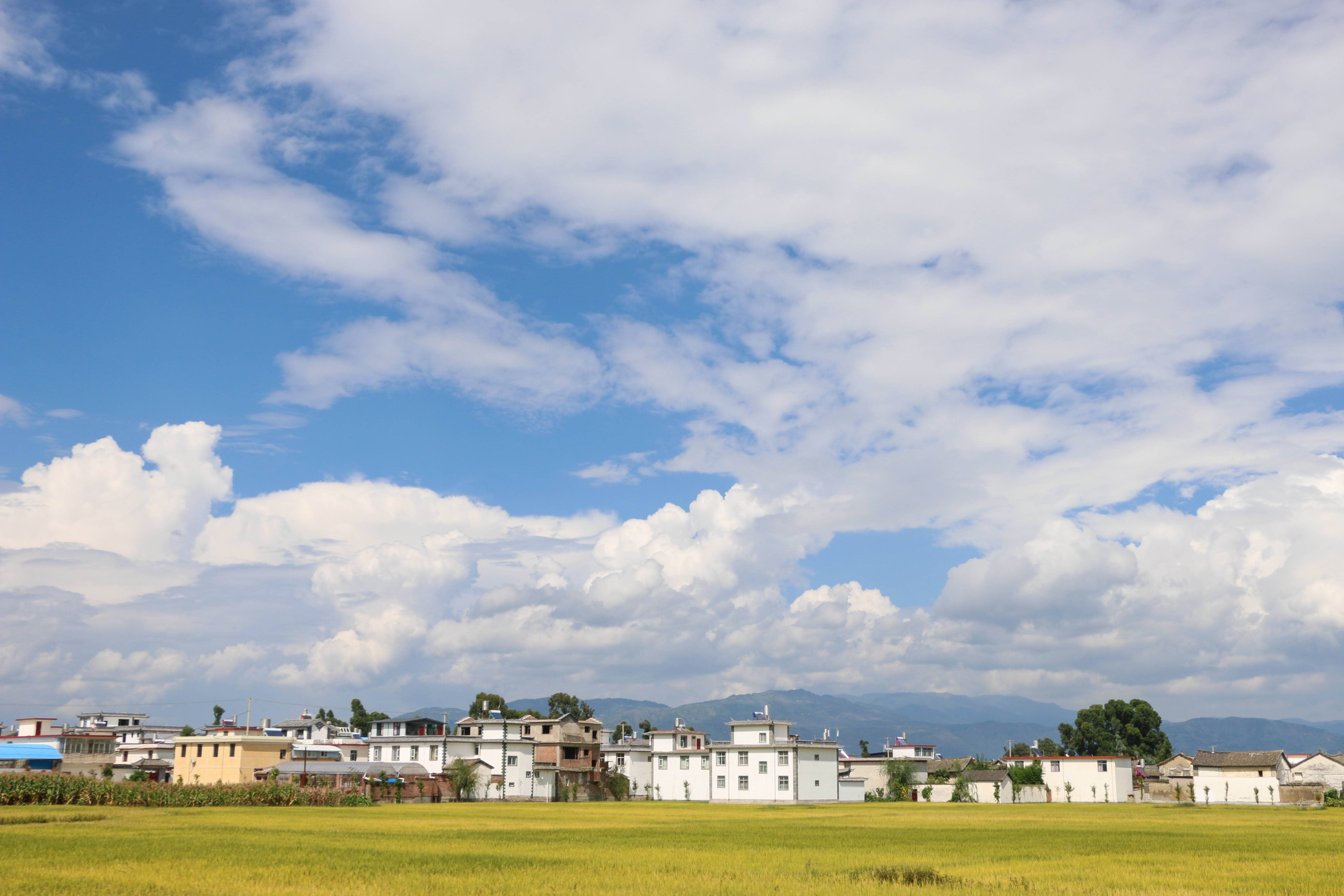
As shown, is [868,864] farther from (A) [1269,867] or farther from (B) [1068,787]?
(B) [1068,787]

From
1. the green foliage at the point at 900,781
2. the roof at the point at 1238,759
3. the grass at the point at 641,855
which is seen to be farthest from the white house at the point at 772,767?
the grass at the point at 641,855

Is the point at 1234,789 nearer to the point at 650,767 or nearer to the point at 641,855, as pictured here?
the point at 650,767

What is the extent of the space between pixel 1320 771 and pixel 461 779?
93692 millimetres

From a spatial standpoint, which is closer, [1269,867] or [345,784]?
[1269,867]

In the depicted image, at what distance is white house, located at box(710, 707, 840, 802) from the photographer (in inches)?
3846

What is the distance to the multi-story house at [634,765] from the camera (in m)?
114

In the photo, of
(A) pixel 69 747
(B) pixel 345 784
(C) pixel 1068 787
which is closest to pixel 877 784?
(C) pixel 1068 787

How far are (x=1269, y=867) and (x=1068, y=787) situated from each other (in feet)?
285

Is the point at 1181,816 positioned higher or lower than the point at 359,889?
lower

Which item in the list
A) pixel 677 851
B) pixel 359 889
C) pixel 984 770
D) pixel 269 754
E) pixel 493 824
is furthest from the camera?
pixel 984 770

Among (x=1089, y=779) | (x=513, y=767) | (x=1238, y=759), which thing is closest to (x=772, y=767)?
(x=513, y=767)

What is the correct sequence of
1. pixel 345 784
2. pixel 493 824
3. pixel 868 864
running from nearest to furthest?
pixel 868 864, pixel 493 824, pixel 345 784

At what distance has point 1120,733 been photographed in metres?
163

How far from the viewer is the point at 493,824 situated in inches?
1916
